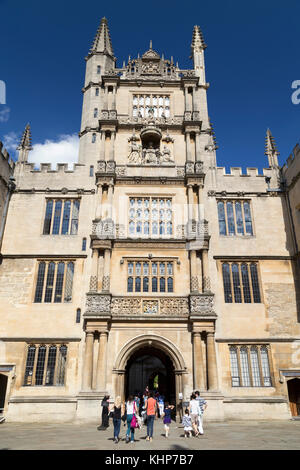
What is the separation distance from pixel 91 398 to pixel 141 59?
25475 millimetres

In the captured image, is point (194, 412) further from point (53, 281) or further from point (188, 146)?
point (188, 146)

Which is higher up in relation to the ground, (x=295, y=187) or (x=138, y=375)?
(x=295, y=187)

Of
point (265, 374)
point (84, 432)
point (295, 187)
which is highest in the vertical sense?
point (295, 187)

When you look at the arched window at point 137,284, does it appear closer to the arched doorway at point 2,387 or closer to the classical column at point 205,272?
the classical column at point 205,272

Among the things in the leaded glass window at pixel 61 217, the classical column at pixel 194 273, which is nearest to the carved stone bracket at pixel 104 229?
the leaded glass window at pixel 61 217

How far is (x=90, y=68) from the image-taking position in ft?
91.0

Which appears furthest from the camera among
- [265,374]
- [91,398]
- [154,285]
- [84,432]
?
[154,285]

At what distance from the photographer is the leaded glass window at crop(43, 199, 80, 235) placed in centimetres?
2172

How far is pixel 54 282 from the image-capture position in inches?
798

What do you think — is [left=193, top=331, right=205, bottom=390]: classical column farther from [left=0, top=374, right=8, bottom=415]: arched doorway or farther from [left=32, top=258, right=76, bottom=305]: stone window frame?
[left=0, top=374, right=8, bottom=415]: arched doorway

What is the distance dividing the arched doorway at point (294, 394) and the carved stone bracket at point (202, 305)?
228 inches
